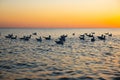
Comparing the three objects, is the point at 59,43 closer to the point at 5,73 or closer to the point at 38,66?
the point at 38,66

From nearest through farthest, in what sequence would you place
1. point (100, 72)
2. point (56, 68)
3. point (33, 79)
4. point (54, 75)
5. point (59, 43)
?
point (33, 79)
point (54, 75)
point (100, 72)
point (56, 68)
point (59, 43)

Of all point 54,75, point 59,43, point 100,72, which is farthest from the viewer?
point 59,43

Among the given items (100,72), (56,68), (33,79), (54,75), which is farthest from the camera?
(56,68)

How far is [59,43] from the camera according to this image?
49.7m

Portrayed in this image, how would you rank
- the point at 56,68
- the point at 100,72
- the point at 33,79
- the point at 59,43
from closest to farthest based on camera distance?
the point at 33,79, the point at 100,72, the point at 56,68, the point at 59,43

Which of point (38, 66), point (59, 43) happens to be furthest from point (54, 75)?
point (59, 43)

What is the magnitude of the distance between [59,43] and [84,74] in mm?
30706

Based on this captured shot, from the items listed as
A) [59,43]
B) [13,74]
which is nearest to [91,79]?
[13,74]

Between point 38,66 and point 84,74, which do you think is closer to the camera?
point 84,74

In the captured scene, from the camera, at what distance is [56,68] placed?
2170 centimetres

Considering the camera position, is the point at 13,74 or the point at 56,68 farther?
the point at 56,68

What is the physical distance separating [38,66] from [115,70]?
7567 millimetres

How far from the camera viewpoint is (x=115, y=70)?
20.9m

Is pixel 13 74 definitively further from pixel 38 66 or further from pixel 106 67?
pixel 106 67
